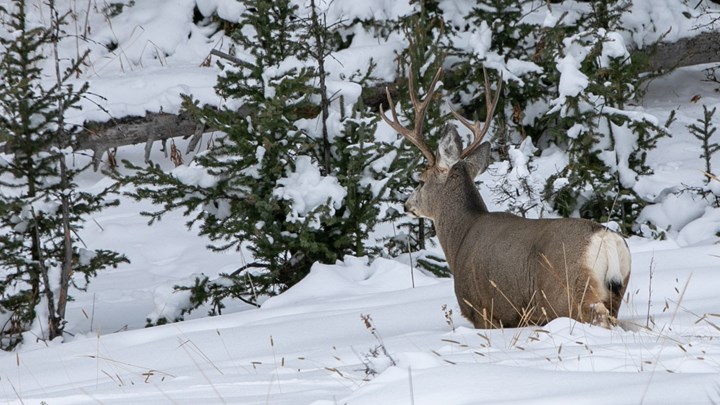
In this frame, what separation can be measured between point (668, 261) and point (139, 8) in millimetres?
10914

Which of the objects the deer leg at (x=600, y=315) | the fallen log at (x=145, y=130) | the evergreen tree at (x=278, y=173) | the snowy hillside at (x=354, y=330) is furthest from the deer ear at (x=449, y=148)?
the fallen log at (x=145, y=130)

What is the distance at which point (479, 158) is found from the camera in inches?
267

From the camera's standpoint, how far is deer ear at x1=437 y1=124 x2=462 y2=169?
655 centimetres

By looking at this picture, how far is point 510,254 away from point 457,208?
1.16m

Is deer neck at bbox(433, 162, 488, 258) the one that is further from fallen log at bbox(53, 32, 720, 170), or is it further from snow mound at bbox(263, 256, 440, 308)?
fallen log at bbox(53, 32, 720, 170)

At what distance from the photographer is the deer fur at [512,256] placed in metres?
4.76

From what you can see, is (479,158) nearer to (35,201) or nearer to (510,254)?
(510,254)

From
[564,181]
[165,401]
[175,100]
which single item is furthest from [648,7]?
[165,401]

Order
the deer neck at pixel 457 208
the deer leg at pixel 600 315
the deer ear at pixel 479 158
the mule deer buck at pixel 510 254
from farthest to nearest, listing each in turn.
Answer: the deer ear at pixel 479 158, the deer neck at pixel 457 208, the mule deer buck at pixel 510 254, the deer leg at pixel 600 315

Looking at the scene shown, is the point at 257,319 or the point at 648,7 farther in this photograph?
the point at 648,7

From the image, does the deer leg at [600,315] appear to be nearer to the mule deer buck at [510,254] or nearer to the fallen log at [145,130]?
the mule deer buck at [510,254]

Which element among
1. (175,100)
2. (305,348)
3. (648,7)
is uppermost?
(648,7)

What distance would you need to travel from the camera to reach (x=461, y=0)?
482 inches

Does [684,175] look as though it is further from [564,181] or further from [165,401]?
[165,401]
